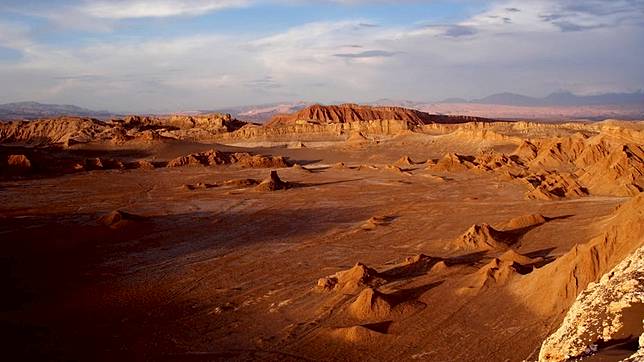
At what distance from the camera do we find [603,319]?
4.73 metres

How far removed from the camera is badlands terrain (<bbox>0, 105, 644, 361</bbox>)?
8.48 meters

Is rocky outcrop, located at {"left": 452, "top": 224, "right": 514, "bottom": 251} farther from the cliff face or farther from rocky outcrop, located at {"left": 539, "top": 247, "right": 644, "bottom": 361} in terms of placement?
the cliff face

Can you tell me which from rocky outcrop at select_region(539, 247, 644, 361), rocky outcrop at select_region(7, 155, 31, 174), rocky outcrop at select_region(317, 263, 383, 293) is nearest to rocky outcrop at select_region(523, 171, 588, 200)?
rocky outcrop at select_region(317, 263, 383, 293)

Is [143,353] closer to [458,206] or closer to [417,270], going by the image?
[417,270]

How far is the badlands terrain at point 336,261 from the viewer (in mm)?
8477

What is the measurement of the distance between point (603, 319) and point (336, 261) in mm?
9052

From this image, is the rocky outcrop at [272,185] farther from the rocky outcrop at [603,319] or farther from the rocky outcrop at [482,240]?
the rocky outcrop at [603,319]

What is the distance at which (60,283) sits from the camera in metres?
12.7

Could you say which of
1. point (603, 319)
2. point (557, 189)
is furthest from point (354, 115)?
point (603, 319)

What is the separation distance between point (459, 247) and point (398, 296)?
4297 mm

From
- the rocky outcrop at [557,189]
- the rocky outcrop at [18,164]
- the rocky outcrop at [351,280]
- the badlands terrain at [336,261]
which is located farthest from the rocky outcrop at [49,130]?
the rocky outcrop at [351,280]

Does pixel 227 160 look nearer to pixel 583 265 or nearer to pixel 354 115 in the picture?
pixel 583 265

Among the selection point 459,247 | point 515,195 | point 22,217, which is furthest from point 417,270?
point 22,217

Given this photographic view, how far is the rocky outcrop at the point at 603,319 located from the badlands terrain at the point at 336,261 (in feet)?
0.07
